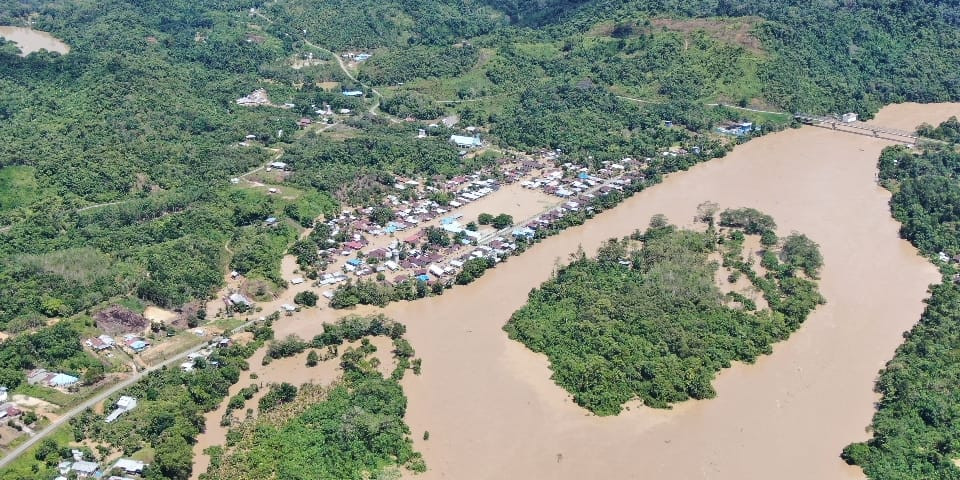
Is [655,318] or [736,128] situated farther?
[736,128]

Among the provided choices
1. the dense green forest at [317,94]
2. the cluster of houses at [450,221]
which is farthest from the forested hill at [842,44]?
the cluster of houses at [450,221]

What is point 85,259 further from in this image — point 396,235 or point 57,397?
point 396,235

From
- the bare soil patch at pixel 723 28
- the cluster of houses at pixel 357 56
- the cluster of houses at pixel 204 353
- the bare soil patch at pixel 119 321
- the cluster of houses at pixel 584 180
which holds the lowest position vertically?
the cluster of houses at pixel 357 56

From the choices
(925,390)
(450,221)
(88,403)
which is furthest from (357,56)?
(925,390)

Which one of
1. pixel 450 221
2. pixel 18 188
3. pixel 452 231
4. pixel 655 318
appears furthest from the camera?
pixel 18 188

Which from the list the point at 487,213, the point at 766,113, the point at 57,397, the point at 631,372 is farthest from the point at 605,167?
the point at 57,397

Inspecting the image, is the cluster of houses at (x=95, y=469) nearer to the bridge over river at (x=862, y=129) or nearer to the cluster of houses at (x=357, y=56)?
the bridge over river at (x=862, y=129)

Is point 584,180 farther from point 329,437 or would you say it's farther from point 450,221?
point 329,437
